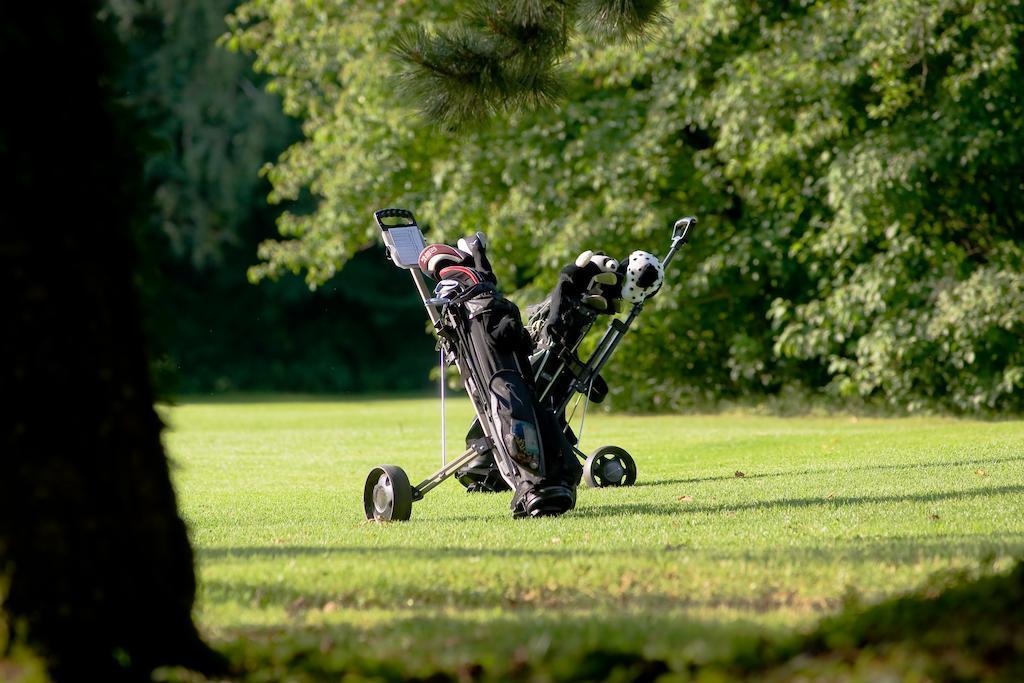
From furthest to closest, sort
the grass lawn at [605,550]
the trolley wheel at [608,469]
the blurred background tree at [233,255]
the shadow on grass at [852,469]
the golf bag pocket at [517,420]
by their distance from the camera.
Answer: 1. the blurred background tree at [233,255]
2. the shadow on grass at [852,469]
3. the trolley wheel at [608,469]
4. the golf bag pocket at [517,420]
5. the grass lawn at [605,550]

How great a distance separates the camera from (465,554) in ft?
24.1

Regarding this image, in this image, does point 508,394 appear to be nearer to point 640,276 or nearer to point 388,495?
point 388,495

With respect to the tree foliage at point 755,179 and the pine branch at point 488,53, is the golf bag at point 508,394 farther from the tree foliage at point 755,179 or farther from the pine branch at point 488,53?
the tree foliage at point 755,179

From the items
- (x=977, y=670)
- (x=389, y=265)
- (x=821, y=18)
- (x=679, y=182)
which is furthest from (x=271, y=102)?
(x=977, y=670)

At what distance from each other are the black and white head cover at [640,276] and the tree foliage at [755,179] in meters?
5.93

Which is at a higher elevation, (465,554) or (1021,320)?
(1021,320)

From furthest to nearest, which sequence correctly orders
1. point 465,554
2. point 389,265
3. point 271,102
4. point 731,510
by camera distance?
point 389,265
point 271,102
point 731,510
point 465,554

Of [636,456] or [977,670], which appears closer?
[977,670]

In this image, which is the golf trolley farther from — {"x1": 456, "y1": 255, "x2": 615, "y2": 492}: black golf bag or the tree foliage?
the tree foliage

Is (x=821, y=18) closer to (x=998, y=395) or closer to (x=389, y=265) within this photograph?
(x=998, y=395)

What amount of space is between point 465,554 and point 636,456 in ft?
25.5

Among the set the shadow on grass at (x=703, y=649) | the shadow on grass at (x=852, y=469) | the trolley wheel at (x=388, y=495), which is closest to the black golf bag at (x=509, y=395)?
the trolley wheel at (x=388, y=495)

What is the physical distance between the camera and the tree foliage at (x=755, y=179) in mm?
18109

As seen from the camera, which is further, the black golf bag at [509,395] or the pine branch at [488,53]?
the pine branch at [488,53]
